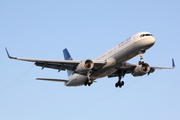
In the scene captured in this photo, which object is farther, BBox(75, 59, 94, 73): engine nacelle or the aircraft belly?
the aircraft belly

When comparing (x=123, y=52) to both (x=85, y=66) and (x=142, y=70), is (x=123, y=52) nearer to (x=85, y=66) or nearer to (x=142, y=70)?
(x=85, y=66)

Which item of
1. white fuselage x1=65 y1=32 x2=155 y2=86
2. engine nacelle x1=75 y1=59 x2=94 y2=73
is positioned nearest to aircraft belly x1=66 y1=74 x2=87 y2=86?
white fuselage x1=65 y1=32 x2=155 y2=86

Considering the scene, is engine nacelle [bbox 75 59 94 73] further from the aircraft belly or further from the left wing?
the aircraft belly

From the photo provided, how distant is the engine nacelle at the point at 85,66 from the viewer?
41.3 meters

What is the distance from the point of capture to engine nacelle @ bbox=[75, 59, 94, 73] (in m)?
41.3

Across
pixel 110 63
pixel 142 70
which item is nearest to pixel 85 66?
pixel 110 63

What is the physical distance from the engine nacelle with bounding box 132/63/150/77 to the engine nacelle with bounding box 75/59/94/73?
870 centimetres

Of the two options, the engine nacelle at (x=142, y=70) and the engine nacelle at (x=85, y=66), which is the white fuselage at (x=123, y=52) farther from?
the engine nacelle at (x=142, y=70)

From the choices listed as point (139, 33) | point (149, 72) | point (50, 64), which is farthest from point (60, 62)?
point (149, 72)

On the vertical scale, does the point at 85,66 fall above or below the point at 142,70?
above

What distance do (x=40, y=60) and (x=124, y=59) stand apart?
38.1 ft

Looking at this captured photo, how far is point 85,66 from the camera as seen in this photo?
41.2m

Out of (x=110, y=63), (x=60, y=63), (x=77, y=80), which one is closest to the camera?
(x=110, y=63)

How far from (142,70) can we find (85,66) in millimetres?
9944
